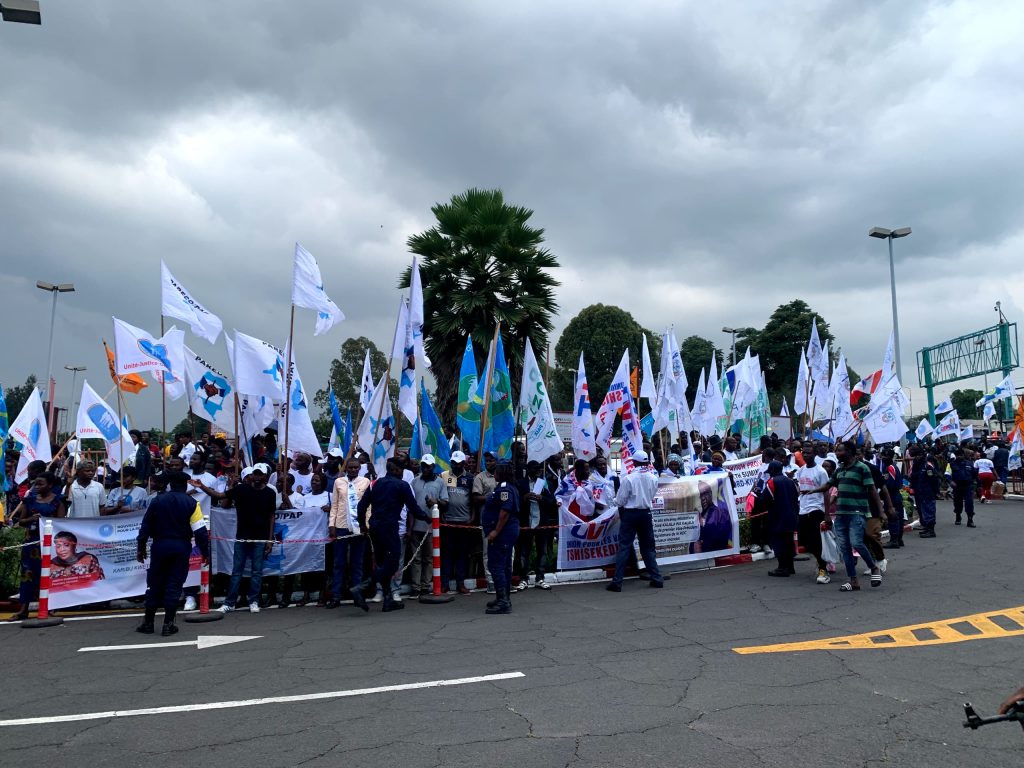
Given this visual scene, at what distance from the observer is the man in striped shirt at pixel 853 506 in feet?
33.6

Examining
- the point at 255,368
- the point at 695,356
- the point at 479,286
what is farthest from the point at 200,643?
the point at 695,356

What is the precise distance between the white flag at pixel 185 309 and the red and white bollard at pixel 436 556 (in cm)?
493

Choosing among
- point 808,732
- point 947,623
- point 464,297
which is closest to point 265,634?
point 808,732

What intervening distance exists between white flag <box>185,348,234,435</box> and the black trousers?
189 inches

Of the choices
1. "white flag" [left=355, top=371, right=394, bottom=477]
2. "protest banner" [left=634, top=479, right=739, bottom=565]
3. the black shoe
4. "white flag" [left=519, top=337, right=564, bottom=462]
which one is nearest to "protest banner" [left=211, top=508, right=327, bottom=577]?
the black shoe

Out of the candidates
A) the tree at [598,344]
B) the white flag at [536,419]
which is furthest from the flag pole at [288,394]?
the tree at [598,344]

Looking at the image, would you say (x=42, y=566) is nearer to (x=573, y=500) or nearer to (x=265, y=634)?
(x=265, y=634)

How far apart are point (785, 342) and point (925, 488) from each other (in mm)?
44834

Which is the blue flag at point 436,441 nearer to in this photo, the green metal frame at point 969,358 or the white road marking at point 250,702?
the white road marking at point 250,702

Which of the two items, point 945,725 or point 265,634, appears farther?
point 265,634

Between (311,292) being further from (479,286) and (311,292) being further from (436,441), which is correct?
(479,286)

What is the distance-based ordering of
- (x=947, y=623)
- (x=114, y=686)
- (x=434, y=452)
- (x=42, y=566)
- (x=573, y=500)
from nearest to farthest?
(x=114, y=686) → (x=947, y=623) → (x=42, y=566) → (x=573, y=500) → (x=434, y=452)

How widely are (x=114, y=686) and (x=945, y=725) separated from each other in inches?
247

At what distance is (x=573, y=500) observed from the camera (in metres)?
12.1
